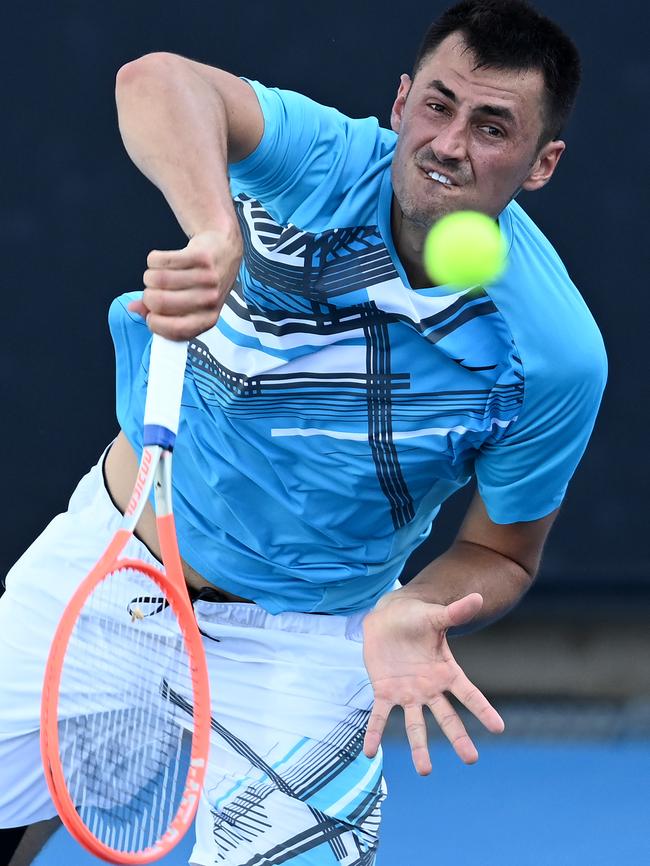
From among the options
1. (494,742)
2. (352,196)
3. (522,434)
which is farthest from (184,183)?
(494,742)

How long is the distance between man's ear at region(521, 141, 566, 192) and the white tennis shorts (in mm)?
762

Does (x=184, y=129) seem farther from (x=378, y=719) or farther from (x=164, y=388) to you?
(x=378, y=719)

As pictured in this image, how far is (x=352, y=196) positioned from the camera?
199 cm

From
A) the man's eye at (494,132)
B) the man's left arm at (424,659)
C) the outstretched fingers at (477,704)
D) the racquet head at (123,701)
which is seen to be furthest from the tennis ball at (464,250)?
the racquet head at (123,701)

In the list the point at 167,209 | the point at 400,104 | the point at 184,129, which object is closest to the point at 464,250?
the point at 400,104

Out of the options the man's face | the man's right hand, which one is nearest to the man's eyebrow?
the man's face

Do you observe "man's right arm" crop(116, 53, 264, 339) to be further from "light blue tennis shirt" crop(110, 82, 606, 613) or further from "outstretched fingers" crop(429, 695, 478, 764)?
"outstretched fingers" crop(429, 695, 478, 764)

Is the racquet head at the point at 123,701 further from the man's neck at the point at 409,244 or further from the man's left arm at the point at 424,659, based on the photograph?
the man's neck at the point at 409,244

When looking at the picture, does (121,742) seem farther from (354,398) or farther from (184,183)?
(184,183)

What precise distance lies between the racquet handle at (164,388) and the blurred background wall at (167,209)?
1805 millimetres

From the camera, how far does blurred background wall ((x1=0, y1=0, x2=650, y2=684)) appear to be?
3.27 metres

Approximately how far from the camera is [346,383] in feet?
6.72

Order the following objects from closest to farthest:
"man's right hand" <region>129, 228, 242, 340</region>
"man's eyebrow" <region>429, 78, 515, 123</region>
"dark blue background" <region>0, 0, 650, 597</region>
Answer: "man's right hand" <region>129, 228, 242, 340</region>
"man's eyebrow" <region>429, 78, 515, 123</region>
"dark blue background" <region>0, 0, 650, 597</region>

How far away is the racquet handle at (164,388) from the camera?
158cm
